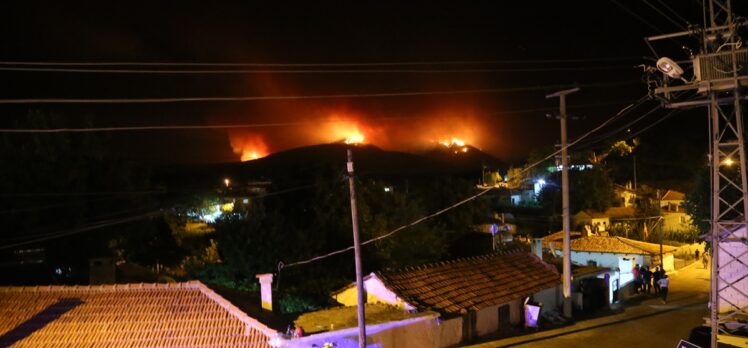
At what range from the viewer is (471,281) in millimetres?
20578

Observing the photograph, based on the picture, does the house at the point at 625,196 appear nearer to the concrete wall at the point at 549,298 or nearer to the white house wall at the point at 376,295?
the concrete wall at the point at 549,298

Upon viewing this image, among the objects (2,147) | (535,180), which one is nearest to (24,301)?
Answer: (2,147)

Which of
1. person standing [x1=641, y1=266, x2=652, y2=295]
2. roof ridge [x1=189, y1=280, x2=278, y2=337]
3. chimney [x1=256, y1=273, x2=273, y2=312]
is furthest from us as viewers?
person standing [x1=641, y1=266, x2=652, y2=295]

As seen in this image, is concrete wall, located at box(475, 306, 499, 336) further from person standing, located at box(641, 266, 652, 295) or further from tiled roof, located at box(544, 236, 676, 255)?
tiled roof, located at box(544, 236, 676, 255)

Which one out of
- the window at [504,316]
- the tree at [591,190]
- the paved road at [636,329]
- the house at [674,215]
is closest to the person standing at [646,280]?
the paved road at [636,329]

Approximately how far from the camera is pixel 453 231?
4728cm

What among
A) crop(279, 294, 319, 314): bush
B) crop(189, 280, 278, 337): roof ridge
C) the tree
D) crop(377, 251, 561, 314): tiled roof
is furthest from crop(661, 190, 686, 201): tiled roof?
crop(189, 280, 278, 337): roof ridge

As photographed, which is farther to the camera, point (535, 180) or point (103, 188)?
point (535, 180)

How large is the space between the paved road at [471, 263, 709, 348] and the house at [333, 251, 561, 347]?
39.4 inches

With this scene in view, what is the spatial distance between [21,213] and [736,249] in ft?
104

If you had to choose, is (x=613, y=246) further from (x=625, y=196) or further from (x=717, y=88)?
(x=625, y=196)

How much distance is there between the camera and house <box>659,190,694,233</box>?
162 feet

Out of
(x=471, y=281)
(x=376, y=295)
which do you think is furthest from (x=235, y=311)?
(x=471, y=281)

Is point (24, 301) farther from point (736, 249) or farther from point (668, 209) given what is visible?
A: point (668, 209)
